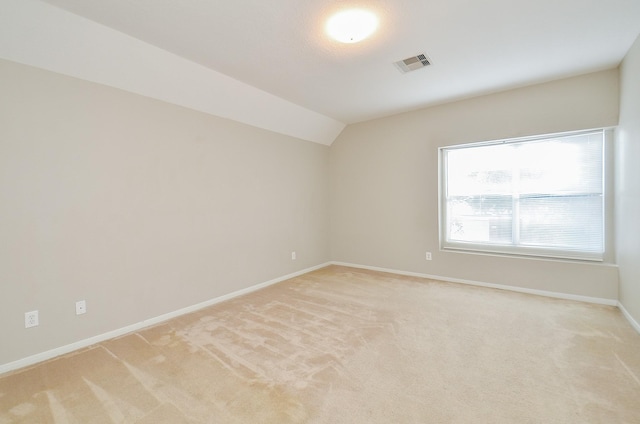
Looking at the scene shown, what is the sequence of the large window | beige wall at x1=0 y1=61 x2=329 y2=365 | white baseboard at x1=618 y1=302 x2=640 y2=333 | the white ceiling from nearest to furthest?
1. the white ceiling
2. beige wall at x1=0 y1=61 x2=329 y2=365
3. white baseboard at x1=618 y1=302 x2=640 y2=333
4. the large window

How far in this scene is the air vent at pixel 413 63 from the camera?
2.80m

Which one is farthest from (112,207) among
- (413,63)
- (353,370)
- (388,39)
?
(413,63)

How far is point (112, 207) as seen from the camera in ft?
8.66

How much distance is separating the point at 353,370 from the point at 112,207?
8.62ft

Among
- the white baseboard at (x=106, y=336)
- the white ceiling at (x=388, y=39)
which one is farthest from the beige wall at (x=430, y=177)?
the white baseboard at (x=106, y=336)

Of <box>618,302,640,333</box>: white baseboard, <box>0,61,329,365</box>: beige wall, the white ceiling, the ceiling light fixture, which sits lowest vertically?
<box>618,302,640,333</box>: white baseboard

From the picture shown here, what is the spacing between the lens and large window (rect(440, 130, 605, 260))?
3.38 m

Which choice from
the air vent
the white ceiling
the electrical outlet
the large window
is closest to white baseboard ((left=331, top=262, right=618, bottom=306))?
the large window

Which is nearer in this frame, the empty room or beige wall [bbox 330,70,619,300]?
the empty room

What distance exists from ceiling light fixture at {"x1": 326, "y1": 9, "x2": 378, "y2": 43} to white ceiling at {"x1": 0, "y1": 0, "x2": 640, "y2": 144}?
0.07 metres

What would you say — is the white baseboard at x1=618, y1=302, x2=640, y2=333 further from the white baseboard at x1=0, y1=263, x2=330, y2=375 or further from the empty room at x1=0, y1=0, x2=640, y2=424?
the white baseboard at x1=0, y1=263, x2=330, y2=375

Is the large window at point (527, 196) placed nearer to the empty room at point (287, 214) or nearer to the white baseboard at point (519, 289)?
the empty room at point (287, 214)

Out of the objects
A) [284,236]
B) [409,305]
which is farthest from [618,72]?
[284,236]

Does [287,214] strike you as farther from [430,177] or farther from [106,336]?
[106,336]
